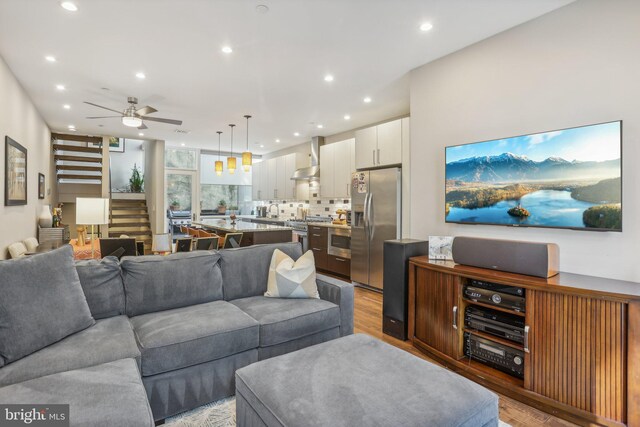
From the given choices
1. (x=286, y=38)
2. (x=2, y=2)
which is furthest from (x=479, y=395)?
(x=2, y=2)

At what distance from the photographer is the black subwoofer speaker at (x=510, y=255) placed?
7.16ft

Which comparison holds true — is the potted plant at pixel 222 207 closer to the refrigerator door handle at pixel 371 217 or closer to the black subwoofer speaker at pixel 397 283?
the refrigerator door handle at pixel 371 217

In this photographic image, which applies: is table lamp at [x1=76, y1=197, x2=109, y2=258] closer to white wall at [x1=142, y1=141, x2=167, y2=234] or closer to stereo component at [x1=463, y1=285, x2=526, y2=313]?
stereo component at [x1=463, y1=285, x2=526, y2=313]

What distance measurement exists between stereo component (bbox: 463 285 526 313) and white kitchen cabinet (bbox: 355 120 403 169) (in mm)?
2441

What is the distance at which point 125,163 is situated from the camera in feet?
33.3

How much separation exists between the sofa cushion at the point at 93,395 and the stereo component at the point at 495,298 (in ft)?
7.14

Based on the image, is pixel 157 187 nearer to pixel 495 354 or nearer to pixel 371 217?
pixel 371 217

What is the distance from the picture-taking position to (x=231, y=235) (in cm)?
486

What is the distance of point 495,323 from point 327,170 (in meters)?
4.45

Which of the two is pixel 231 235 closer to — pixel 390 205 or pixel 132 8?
pixel 390 205

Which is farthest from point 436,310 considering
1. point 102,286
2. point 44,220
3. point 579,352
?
point 44,220

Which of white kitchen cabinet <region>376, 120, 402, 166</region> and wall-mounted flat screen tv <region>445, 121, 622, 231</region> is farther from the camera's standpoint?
white kitchen cabinet <region>376, 120, 402, 166</region>

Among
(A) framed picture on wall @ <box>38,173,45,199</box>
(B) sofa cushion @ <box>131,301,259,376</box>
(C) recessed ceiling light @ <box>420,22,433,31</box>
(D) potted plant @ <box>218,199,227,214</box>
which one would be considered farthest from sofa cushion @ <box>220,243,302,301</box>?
(D) potted plant @ <box>218,199,227,214</box>

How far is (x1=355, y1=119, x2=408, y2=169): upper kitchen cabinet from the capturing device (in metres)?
4.55
